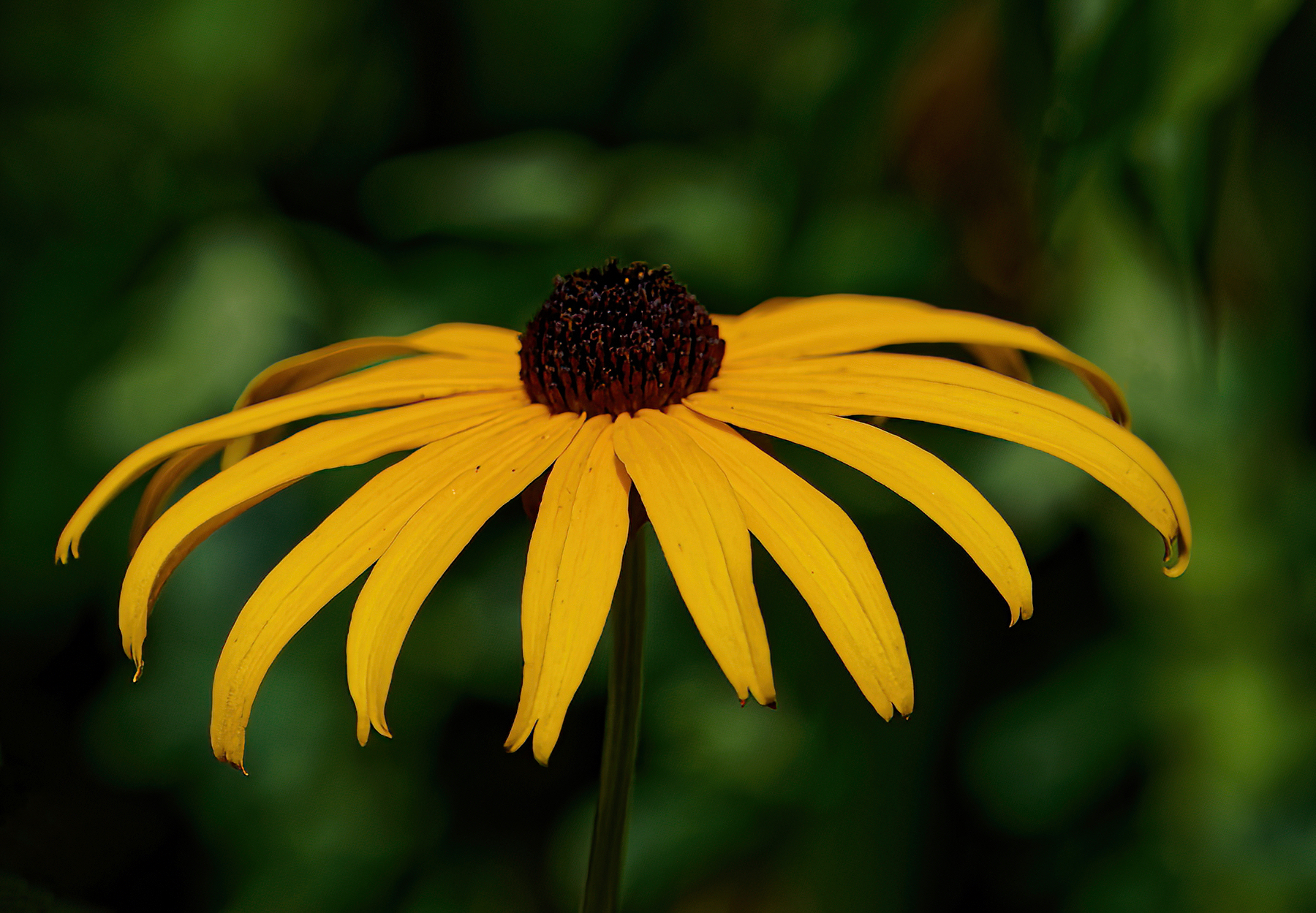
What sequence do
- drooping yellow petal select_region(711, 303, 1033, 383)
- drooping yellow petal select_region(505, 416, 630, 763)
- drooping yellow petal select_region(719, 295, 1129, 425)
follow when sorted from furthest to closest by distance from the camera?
drooping yellow petal select_region(711, 303, 1033, 383) → drooping yellow petal select_region(719, 295, 1129, 425) → drooping yellow petal select_region(505, 416, 630, 763)

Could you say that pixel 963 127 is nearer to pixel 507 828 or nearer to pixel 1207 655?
pixel 1207 655

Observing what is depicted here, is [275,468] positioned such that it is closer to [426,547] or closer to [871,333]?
[426,547]

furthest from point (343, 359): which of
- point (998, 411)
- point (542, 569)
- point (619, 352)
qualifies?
point (998, 411)

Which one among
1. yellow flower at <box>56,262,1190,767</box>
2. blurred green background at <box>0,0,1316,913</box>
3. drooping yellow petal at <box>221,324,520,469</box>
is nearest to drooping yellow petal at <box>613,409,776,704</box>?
yellow flower at <box>56,262,1190,767</box>

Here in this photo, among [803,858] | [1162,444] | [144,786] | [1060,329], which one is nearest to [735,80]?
[1060,329]

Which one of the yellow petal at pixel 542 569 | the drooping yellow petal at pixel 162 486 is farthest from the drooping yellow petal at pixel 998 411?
the drooping yellow petal at pixel 162 486

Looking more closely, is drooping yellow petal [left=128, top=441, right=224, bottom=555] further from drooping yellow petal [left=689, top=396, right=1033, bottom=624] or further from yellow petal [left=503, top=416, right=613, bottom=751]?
drooping yellow petal [left=689, top=396, right=1033, bottom=624]
